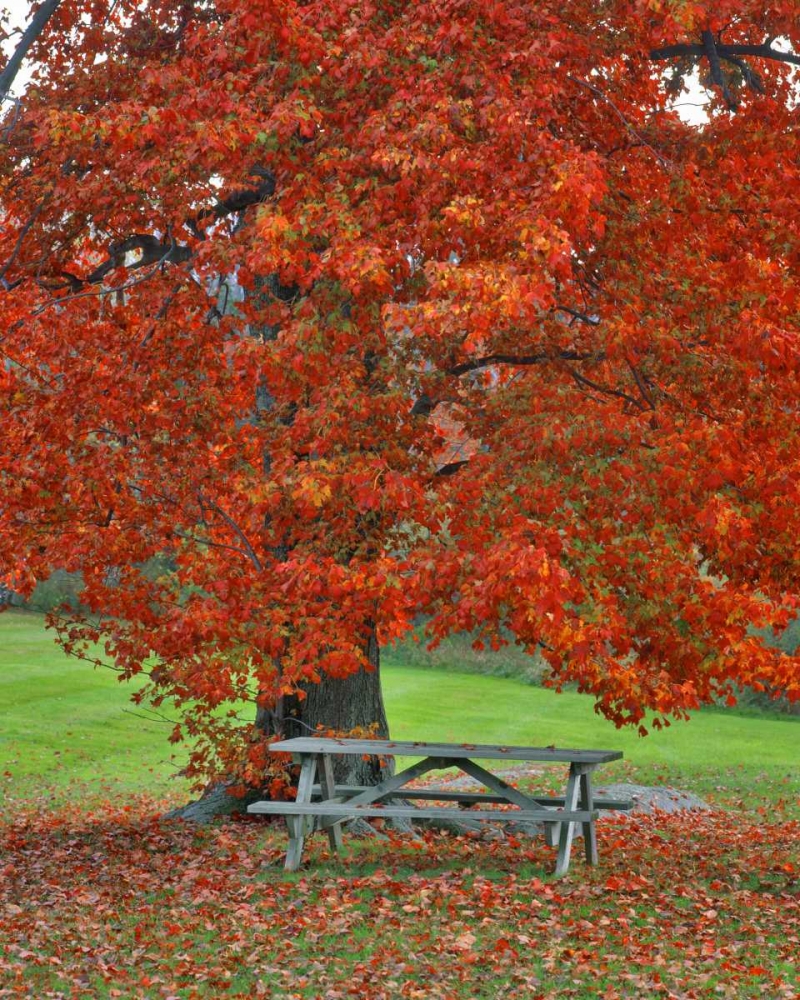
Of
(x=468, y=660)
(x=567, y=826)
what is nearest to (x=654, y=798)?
(x=567, y=826)

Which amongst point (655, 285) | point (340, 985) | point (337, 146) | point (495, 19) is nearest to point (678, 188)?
point (655, 285)

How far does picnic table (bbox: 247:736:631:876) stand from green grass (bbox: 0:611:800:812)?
32.0 ft

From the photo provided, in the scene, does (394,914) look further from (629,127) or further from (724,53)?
(724,53)

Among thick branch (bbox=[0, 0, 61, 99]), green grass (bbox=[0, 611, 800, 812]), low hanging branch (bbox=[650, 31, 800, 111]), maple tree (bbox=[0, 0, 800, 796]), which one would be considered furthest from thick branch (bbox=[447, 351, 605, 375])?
green grass (bbox=[0, 611, 800, 812])

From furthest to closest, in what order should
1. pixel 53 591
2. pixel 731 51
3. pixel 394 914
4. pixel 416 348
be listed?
pixel 53 591 < pixel 416 348 < pixel 731 51 < pixel 394 914

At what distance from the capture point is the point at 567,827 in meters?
9.57

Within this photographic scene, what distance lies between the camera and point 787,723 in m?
29.0

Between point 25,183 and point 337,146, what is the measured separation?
11.4 feet

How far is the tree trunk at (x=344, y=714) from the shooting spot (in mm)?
11883

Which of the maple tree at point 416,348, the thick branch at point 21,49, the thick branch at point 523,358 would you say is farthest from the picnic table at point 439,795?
the thick branch at point 21,49

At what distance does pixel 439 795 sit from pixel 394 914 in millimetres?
2081

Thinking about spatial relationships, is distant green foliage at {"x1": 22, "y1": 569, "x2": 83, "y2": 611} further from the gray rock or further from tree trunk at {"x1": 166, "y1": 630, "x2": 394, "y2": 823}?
tree trunk at {"x1": 166, "y1": 630, "x2": 394, "y2": 823}

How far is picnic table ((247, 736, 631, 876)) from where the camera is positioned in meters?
9.30

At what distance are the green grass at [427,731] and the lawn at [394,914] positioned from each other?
555cm
